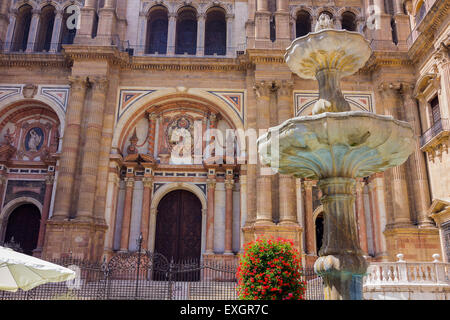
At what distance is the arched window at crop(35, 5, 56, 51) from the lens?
21672 mm

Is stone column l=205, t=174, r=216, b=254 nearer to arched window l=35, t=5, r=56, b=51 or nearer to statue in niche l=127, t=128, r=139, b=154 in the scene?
statue in niche l=127, t=128, r=139, b=154

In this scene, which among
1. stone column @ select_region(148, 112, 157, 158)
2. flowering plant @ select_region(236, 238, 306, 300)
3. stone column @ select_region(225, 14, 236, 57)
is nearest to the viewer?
flowering plant @ select_region(236, 238, 306, 300)

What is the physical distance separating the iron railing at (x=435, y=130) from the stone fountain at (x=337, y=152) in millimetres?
8516

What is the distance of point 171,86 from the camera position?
20.0m

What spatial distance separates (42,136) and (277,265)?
14.6 m

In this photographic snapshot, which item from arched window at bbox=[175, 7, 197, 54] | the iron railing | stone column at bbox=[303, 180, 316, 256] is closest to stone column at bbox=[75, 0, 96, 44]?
arched window at bbox=[175, 7, 197, 54]

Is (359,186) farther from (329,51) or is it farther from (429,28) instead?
(329,51)

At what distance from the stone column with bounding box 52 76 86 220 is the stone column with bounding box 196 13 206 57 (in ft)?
17.6

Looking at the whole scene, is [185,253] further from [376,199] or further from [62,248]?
[376,199]

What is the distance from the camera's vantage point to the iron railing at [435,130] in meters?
16.0

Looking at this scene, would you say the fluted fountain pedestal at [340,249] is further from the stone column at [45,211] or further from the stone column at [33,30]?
the stone column at [33,30]

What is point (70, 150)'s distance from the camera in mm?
18078

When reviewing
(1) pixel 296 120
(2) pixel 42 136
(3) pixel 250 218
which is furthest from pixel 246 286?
(2) pixel 42 136

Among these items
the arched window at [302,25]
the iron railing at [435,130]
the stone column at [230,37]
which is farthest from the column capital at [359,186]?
the stone column at [230,37]
